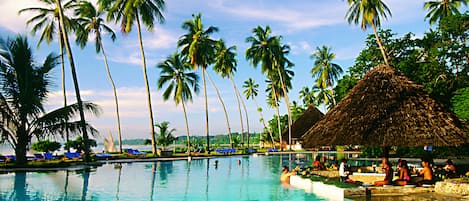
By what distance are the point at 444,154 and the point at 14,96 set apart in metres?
24.9

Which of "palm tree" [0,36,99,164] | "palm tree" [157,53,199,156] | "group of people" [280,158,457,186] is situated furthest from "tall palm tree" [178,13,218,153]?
"group of people" [280,158,457,186]

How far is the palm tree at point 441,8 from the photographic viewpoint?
112 ft

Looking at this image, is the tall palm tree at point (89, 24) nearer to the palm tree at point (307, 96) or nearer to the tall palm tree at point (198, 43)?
the tall palm tree at point (198, 43)

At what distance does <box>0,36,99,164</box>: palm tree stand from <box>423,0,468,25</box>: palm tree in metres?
30.6

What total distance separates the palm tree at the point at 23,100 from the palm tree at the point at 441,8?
30.6 m

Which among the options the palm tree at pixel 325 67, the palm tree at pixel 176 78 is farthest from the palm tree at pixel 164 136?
the palm tree at pixel 325 67

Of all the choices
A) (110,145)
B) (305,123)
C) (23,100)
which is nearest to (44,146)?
(110,145)

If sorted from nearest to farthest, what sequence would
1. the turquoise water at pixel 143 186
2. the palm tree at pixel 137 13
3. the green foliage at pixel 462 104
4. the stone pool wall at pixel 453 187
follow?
the stone pool wall at pixel 453 187 < the turquoise water at pixel 143 186 < the green foliage at pixel 462 104 < the palm tree at pixel 137 13

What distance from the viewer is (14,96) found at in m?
19.7

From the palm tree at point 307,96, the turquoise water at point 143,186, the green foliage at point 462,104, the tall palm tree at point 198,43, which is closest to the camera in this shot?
the turquoise water at point 143,186

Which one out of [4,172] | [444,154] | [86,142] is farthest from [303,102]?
[4,172]

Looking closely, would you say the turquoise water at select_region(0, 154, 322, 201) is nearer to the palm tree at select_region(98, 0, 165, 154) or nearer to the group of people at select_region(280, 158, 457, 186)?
the group of people at select_region(280, 158, 457, 186)

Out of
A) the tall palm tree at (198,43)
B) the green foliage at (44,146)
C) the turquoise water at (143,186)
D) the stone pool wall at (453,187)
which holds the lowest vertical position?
the turquoise water at (143,186)

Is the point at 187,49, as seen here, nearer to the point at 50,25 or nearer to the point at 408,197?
the point at 50,25
